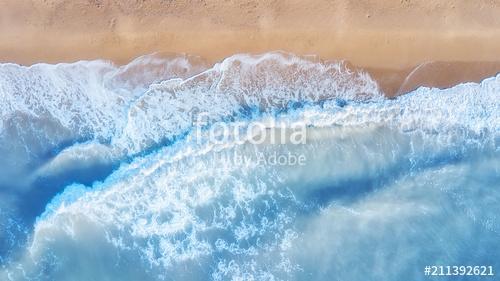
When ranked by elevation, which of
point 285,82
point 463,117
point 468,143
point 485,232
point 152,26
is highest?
point 152,26

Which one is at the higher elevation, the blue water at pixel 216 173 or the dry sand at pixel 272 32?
the dry sand at pixel 272 32

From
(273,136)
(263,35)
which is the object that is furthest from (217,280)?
(263,35)

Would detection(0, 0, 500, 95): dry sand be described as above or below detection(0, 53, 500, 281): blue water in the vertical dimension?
above

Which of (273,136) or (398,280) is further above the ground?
(273,136)

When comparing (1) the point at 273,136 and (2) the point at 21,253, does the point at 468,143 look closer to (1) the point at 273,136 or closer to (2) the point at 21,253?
(1) the point at 273,136
